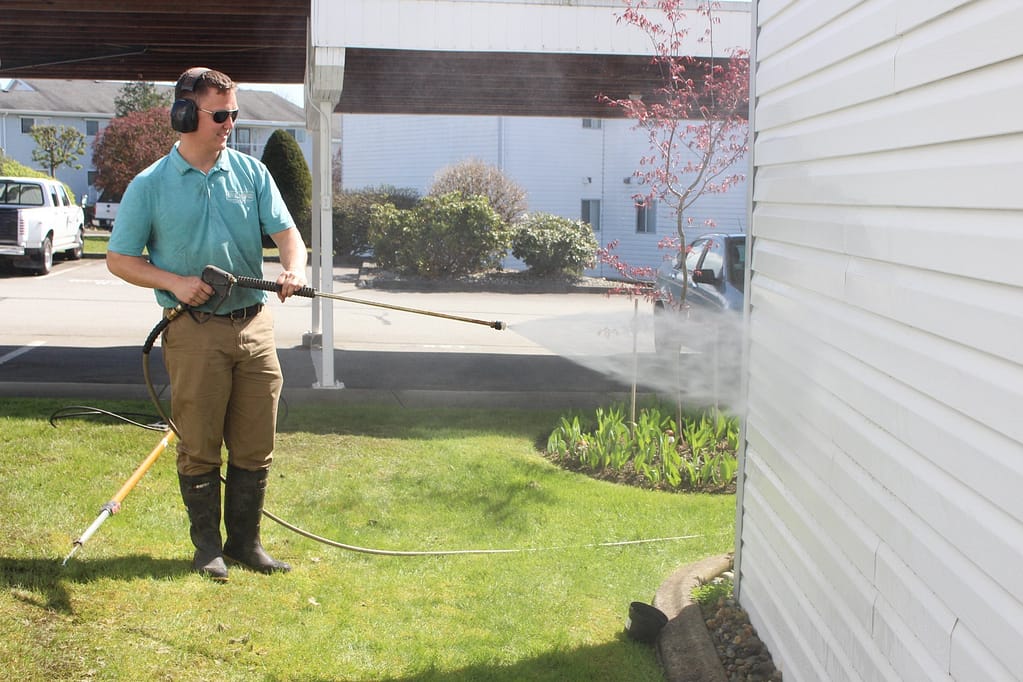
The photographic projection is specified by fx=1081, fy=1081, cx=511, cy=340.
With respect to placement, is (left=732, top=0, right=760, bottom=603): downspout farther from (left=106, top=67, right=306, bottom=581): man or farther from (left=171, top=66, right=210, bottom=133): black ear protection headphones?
(left=171, top=66, right=210, bottom=133): black ear protection headphones

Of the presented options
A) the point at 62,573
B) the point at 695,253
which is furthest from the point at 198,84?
the point at 695,253

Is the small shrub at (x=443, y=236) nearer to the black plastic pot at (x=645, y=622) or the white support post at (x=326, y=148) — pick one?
the white support post at (x=326, y=148)

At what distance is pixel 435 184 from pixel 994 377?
23.8 metres

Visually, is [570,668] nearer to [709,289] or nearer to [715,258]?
[709,289]

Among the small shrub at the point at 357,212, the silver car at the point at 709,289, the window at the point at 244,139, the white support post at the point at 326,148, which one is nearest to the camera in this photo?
the white support post at the point at 326,148

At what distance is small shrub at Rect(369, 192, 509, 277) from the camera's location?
74.0 feet

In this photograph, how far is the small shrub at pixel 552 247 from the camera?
22984mm

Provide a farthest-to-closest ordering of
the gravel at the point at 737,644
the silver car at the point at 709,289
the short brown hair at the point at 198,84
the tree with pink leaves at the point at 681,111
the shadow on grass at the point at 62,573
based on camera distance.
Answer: the silver car at the point at 709,289 < the tree with pink leaves at the point at 681,111 < the short brown hair at the point at 198,84 < the shadow on grass at the point at 62,573 < the gravel at the point at 737,644

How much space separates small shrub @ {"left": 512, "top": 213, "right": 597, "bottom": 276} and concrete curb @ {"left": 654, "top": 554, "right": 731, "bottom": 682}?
60.2 ft

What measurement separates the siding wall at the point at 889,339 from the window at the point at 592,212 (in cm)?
2532

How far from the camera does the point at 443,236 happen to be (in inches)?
888

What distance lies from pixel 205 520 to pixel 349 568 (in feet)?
2.22

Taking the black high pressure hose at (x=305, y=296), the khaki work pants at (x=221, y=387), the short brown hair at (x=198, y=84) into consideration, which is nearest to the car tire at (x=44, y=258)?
the black high pressure hose at (x=305, y=296)

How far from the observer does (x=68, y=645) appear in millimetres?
3502
